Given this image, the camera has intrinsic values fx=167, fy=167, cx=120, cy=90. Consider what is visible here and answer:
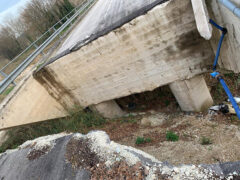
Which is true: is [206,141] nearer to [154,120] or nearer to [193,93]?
[193,93]

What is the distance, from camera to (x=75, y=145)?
8.29 ft

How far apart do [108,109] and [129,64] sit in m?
2.29

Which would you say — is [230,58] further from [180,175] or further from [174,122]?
[180,175]

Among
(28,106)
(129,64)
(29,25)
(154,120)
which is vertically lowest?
(154,120)

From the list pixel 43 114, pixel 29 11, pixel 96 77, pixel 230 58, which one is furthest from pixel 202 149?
pixel 29 11

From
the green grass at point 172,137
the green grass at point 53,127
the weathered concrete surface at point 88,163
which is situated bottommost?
the green grass at point 172,137

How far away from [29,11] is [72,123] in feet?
60.4

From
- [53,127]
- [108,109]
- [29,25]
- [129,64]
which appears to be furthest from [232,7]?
[29,25]

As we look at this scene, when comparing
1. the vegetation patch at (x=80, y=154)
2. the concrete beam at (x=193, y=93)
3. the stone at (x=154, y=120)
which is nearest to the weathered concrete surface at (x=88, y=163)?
the vegetation patch at (x=80, y=154)

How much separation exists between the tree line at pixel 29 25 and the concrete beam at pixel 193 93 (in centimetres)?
1677

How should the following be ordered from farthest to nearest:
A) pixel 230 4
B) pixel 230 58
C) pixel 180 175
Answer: pixel 230 58 < pixel 230 4 < pixel 180 175

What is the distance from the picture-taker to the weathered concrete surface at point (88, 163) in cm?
167

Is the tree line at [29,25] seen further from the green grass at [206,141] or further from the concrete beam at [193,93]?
the green grass at [206,141]

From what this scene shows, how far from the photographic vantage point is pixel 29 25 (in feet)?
61.4
